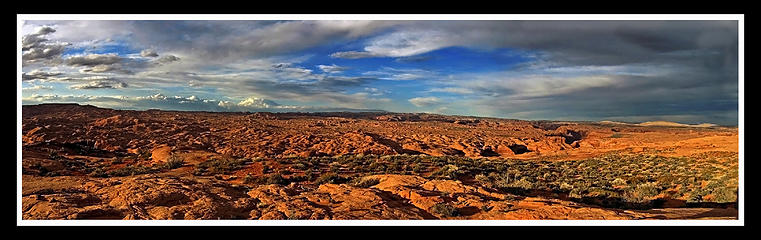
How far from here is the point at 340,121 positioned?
9.89 meters

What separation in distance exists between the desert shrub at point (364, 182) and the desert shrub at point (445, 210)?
5.66ft

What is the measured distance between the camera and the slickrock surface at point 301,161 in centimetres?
562

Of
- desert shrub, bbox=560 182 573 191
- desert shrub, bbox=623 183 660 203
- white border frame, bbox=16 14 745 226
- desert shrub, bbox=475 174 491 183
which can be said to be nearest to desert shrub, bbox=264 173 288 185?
white border frame, bbox=16 14 745 226

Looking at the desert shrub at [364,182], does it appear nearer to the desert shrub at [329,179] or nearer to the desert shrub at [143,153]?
the desert shrub at [329,179]

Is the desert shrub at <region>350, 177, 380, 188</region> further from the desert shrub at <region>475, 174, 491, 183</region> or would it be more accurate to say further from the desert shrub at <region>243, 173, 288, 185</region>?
the desert shrub at <region>475, 174, 491, 183</region>

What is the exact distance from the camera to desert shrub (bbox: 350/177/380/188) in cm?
720

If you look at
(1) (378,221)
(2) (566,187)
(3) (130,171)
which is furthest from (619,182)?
(3) (130,171)

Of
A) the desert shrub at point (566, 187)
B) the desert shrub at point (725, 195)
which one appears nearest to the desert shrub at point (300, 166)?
the desert shrub at point (566, 187)

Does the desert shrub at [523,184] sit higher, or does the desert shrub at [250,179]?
the desert shrub at [250,179]

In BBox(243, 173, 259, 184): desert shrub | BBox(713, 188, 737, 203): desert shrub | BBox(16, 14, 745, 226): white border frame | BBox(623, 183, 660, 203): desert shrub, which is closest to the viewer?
BBox(16, 14, 745, 226): white border frame

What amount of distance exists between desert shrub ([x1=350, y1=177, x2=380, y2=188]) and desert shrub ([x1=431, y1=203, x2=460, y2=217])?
173 centimetres

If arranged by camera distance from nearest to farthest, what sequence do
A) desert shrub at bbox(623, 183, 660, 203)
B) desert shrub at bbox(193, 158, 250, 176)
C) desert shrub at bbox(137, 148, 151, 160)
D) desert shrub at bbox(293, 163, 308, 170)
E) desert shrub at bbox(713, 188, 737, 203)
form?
desert shrub at bbox(713, 188, 737, 203) → desert shrub at bbox(623, 183, 660, 203) → desert shrub at bbox(193, 158, 250, 176) → desert shrub at bbox(293, 163, 308, 170) → desert shrub at bbox(137, 148, 151, 160)
